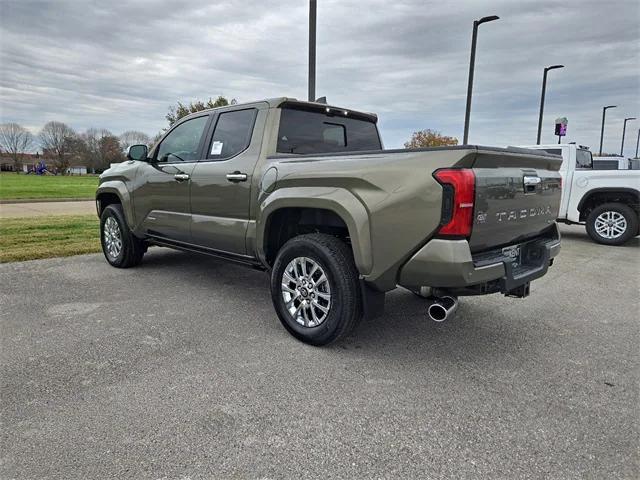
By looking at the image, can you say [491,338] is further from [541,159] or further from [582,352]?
[541,159]

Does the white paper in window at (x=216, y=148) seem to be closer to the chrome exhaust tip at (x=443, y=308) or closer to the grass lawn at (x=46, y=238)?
the chrome exhaust tip at (x=443, y=308)

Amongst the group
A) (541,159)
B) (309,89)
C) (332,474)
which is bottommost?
(332,474)

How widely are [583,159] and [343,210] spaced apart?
29.2 feet

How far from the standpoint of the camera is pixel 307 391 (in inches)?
108

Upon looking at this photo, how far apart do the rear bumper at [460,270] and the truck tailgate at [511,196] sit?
0.40 ft

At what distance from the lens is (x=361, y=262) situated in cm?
302

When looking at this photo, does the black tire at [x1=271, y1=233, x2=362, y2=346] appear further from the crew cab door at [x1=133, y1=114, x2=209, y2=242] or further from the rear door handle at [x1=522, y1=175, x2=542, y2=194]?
the crew cab door at [x1=133, y1=114, x2=209, y2=242]

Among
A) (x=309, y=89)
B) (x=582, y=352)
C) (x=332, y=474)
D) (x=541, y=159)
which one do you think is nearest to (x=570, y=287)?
(x=582, y=352)

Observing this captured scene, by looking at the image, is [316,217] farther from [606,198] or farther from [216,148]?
[606,198]

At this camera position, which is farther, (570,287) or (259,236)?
(570,287)

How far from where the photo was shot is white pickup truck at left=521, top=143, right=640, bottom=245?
27.4 ft

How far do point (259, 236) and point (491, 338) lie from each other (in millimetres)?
2103

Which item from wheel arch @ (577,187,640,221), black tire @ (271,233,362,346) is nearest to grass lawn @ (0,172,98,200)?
black tire @ (271,233,362,346)

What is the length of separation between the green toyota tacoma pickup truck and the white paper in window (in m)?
0.01
